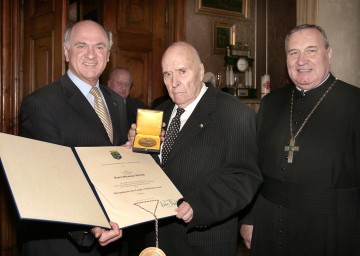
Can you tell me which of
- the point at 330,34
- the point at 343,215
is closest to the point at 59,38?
the point at 343,215

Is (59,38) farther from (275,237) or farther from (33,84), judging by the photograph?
(275,237)

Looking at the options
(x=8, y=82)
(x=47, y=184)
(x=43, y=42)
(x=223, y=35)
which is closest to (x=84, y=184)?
(x=47, y=184)

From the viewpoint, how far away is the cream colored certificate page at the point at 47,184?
1.28 meters

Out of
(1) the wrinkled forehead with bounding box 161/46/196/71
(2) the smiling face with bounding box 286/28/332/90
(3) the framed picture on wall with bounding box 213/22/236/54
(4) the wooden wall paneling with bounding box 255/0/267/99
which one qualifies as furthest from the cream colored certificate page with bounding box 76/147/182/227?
(4) the wooden wall paneling with bounding box 255/0/267/99

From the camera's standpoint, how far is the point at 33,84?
3633mm

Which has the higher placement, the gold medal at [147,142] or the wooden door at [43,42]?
the wooden door at [43,42]

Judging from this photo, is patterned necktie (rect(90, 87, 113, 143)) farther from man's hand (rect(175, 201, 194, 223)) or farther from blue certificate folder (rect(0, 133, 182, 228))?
man's hand (rect(175, 201, 194, 223))

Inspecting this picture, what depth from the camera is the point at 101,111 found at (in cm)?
205

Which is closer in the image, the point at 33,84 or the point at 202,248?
the point at 202,248

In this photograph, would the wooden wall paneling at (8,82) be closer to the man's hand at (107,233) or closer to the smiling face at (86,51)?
the smiling face at (86,51)

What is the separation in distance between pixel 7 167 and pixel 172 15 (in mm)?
3587

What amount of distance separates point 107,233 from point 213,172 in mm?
621

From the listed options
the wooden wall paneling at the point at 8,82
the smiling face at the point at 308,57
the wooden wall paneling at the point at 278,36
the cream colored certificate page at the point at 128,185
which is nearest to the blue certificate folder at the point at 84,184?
the cream colored certificate page at the point at 128,185

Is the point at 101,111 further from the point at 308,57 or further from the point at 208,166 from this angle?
the point at 308,57
